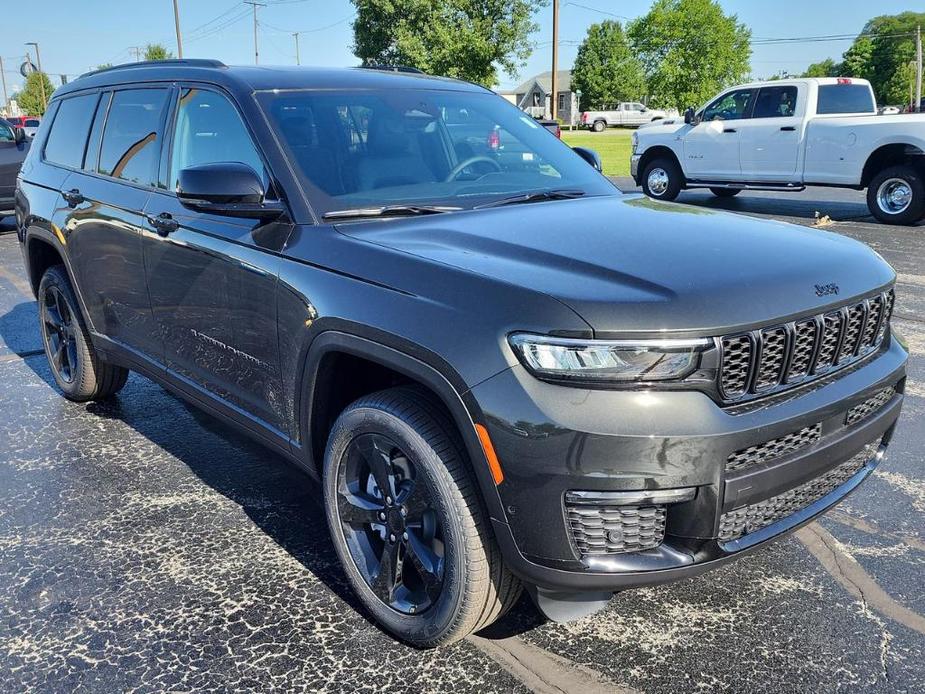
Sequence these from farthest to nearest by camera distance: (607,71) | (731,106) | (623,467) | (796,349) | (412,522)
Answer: (607,71) → (731,106) → (412,522) → (796,349) → (623,467)

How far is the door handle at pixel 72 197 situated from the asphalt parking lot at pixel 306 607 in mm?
1341

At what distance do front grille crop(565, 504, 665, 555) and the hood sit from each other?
456mm

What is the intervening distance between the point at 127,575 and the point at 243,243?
4.31 ft

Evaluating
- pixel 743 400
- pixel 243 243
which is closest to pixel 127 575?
pixel 243 243

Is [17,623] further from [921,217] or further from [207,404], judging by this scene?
[921,217]

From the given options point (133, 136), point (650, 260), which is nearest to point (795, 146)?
point (133, 136)

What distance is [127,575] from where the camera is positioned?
3.05 metres

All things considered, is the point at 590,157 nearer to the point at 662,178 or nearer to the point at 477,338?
the point at 477,338

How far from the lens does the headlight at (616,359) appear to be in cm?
204

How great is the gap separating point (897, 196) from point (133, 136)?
420 inches

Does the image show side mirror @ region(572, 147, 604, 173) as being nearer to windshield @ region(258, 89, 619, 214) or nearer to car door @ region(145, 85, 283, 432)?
windshield @ region(258, 89, 619, 214)

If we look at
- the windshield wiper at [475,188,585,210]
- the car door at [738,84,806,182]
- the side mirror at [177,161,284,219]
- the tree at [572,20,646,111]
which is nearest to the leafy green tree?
the tree at [572,20,646,111]

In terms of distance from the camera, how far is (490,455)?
2.13 metres

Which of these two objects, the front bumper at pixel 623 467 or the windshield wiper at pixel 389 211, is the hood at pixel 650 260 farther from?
the front bumper at pixel 623 467
